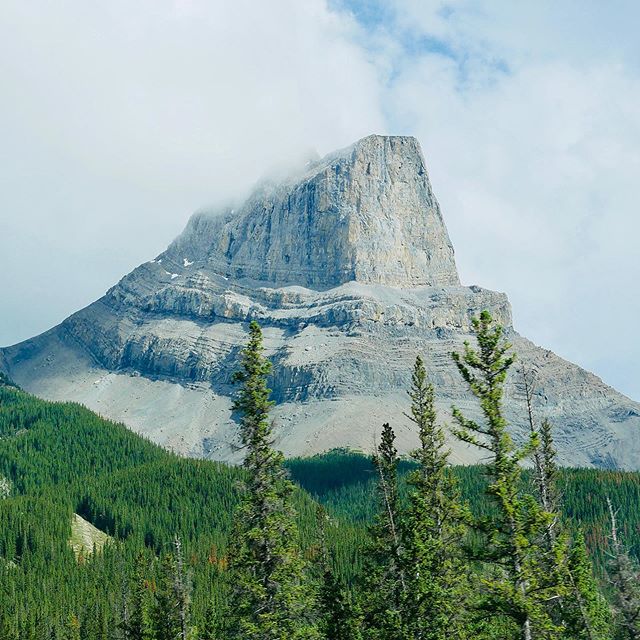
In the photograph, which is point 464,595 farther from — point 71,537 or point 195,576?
point 71,537

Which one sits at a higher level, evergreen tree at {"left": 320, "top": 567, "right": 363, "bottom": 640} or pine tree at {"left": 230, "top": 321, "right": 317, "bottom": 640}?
pine tree at {"left": 230, "top": 321, "right": 317, "bottom": 640}

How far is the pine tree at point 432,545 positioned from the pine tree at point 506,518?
199 inches

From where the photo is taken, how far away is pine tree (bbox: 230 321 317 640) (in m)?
36.1

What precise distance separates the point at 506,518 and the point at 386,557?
1142 cm

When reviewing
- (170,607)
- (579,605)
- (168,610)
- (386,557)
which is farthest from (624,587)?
(168,610)

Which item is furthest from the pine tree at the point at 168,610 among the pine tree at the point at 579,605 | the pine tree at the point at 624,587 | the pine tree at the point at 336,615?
the pine tree at the point at 624,587

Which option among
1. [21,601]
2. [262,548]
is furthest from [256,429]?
[21,601]

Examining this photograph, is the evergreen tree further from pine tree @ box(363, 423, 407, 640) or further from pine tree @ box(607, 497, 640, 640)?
pine tree @ box(607, 497, 640, 640)

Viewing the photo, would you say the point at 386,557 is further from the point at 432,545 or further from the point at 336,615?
the point at 336,615

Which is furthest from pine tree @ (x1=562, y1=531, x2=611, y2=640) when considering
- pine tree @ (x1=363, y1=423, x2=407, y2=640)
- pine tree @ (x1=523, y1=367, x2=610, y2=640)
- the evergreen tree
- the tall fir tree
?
the tall fir tree

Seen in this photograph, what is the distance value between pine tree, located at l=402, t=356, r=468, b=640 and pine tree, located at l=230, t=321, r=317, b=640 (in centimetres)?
493

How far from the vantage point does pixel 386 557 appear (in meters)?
40.8

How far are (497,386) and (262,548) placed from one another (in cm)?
1269

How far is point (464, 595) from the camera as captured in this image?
38.5 m
